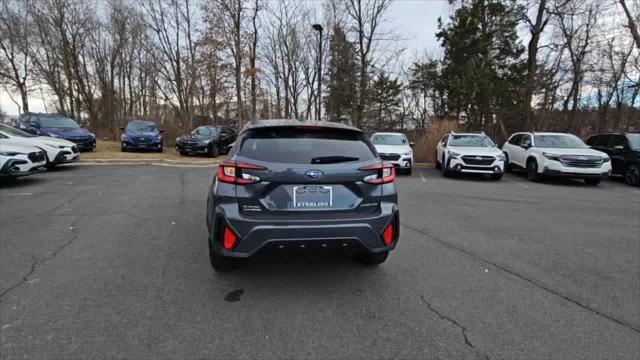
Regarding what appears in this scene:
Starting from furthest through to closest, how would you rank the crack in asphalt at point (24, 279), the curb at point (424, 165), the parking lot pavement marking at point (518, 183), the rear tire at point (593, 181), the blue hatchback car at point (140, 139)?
the blue hatchback car at point (140, 139)
the curb at point (424, 165)
the rear tire at point (593, 181)
the parking lot pavement marking at point (518, 183)
the crack in asphalt at point (24, 279)

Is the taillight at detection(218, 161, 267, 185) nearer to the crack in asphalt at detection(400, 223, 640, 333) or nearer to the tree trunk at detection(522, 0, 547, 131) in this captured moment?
the crack in asphalt at detection(400, 223, 640, 333)

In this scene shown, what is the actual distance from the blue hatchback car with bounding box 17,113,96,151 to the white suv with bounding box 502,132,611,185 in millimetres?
18492

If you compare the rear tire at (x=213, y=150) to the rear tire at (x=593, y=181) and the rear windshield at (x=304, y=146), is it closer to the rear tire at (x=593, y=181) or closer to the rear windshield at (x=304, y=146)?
the rear windshield at (x=304, y=146)

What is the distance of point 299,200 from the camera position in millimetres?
2857

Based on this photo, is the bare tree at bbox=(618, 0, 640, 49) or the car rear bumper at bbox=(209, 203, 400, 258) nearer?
the car rear bumper at bbox=(209, 203, 400, 258)

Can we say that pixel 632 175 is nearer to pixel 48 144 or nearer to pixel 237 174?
pixel 237 174

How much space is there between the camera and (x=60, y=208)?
631 cm

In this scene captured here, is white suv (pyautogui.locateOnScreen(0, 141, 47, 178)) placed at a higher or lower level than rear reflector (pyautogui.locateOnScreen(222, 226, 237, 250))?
higher

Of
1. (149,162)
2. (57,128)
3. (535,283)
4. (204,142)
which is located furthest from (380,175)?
(57,128)

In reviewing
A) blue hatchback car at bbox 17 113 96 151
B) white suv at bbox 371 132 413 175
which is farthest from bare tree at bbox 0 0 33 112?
white suv at bbox 371 132 413 175

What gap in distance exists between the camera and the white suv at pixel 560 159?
1010 centimetres

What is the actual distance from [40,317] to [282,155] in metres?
2.36

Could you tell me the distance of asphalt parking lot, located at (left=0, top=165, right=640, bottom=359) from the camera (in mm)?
2424

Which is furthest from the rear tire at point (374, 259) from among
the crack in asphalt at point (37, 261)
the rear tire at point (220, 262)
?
the crack in asphalt at point (37, 261)
